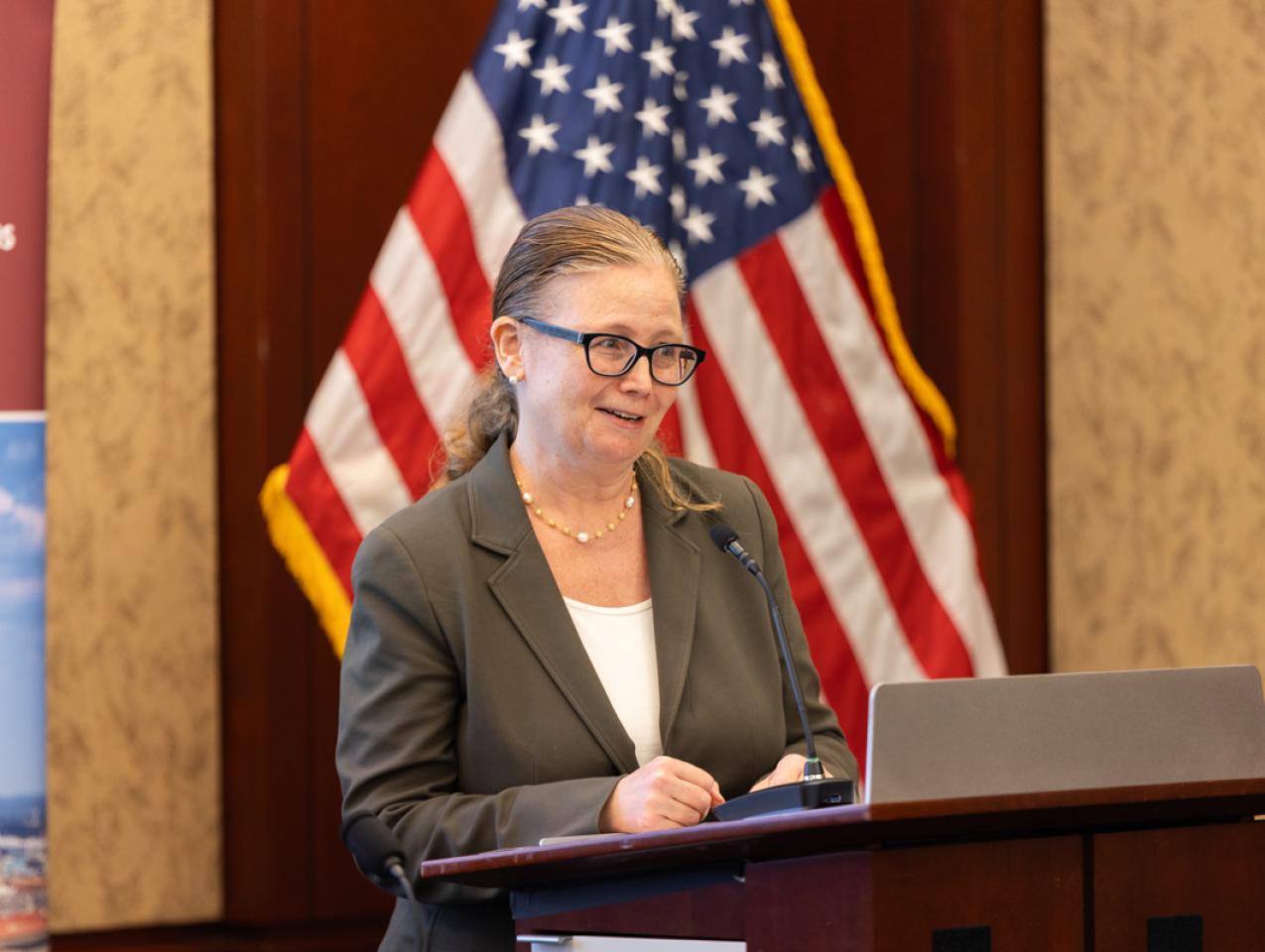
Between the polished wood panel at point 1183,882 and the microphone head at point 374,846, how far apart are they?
2.62 feet

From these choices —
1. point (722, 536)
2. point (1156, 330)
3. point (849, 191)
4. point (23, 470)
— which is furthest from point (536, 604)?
point (1156, 330)

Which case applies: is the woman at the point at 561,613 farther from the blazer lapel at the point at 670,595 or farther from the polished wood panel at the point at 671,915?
the polished wood panel at the point at 671,915

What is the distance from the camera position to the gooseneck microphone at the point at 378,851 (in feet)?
6.31

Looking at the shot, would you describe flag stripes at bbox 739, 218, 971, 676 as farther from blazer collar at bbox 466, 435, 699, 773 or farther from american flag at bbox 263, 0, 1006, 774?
blazer collar at bbox 466, 435, 699, 773

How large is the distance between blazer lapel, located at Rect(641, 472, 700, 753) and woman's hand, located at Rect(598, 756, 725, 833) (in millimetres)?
289

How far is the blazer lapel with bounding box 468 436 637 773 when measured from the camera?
2090 mm

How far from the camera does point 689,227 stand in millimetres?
3627

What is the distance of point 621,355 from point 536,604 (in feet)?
1.13

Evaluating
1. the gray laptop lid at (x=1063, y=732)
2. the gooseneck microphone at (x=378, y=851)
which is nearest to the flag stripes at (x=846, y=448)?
the gooseneck microphone at (x=378, y=851)

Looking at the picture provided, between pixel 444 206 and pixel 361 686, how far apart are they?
5.09 feet

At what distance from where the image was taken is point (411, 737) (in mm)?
2055

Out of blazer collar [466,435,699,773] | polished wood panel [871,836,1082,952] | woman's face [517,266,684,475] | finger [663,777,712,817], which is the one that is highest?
woman's face [517,266,684,475]

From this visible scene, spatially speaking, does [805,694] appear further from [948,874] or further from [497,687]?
[948,874]

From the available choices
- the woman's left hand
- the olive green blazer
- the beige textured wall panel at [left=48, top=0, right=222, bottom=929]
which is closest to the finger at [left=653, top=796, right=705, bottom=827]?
the olive green blazer
